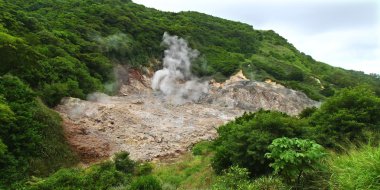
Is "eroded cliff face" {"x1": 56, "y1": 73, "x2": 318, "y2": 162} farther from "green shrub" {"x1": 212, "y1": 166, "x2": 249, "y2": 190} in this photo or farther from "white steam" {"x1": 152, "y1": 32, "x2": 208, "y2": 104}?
"green shrub" {"x1": 212, "y1": 166, "x2": 249, "y2": 190}

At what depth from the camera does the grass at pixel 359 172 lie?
23.5ft

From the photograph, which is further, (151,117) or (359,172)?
(151,117)

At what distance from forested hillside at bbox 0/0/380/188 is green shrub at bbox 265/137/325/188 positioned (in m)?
13.8

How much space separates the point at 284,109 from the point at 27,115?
27.7 metres

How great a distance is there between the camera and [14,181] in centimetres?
1870

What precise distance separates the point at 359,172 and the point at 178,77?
45.9 metres

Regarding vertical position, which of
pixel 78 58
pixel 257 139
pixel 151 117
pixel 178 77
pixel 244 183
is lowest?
pixel 151 117

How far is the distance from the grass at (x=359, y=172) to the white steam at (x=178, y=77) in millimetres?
32656

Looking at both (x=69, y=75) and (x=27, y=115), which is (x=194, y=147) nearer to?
(x=27, y=115)

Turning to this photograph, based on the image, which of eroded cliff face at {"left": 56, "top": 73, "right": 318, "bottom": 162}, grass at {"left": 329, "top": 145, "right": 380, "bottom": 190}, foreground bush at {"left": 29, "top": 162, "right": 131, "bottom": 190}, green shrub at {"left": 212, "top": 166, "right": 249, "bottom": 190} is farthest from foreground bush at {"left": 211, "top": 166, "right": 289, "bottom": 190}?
eroded cliff face at {"left": 56, "top": 73, "right": 318, "bottom": 162}

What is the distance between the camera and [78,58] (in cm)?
4241

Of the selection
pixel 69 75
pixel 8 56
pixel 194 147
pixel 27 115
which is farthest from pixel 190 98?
pixel 27 115

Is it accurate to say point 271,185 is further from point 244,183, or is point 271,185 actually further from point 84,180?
point 84,180

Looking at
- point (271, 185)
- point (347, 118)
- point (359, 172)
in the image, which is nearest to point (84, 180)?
point (271, 185)
